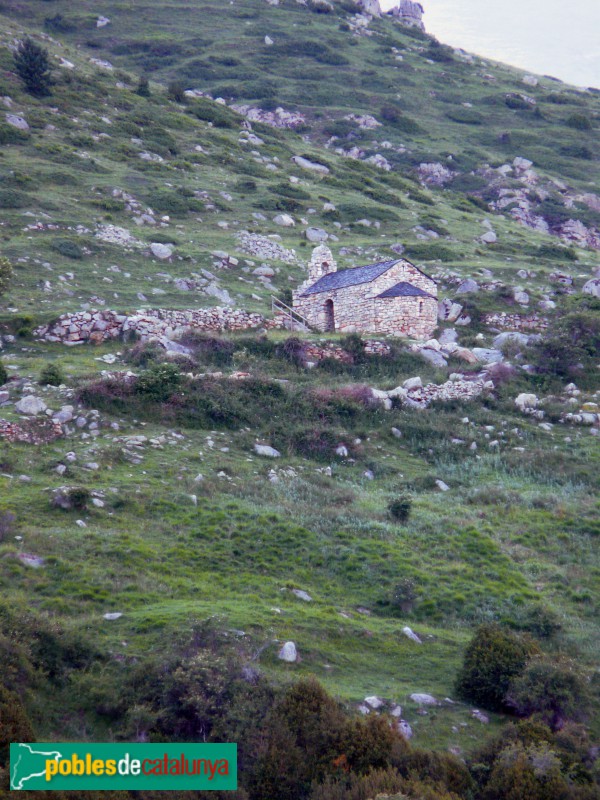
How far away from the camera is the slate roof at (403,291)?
106 ft

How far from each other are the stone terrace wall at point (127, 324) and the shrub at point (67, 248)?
20.4 feet

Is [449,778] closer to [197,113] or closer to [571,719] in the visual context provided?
[571,719]

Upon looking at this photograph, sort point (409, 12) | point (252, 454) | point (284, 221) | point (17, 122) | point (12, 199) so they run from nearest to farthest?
1. point (252, 454)
2. point (12, 199)
3. point (284, 221)
4. point (17, 122)
5. point (409, 12)

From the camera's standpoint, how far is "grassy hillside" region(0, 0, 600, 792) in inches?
487

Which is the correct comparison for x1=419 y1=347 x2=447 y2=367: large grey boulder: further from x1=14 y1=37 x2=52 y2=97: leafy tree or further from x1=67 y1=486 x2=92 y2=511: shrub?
x1=14 y1=37 x2=52 y2=97: leafy tree

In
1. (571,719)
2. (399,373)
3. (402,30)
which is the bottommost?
(399,373)

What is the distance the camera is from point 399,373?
28625 millimetres

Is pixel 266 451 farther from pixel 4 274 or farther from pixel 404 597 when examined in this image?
pixel 4 274

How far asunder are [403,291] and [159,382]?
14.4 metres

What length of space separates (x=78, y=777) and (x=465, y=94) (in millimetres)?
95384

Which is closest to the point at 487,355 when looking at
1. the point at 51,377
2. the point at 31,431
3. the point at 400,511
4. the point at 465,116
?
the point at 400,511

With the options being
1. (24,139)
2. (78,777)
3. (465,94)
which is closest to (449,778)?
(78,777)

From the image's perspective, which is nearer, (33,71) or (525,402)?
(525,402)

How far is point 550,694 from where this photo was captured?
1166 cm
